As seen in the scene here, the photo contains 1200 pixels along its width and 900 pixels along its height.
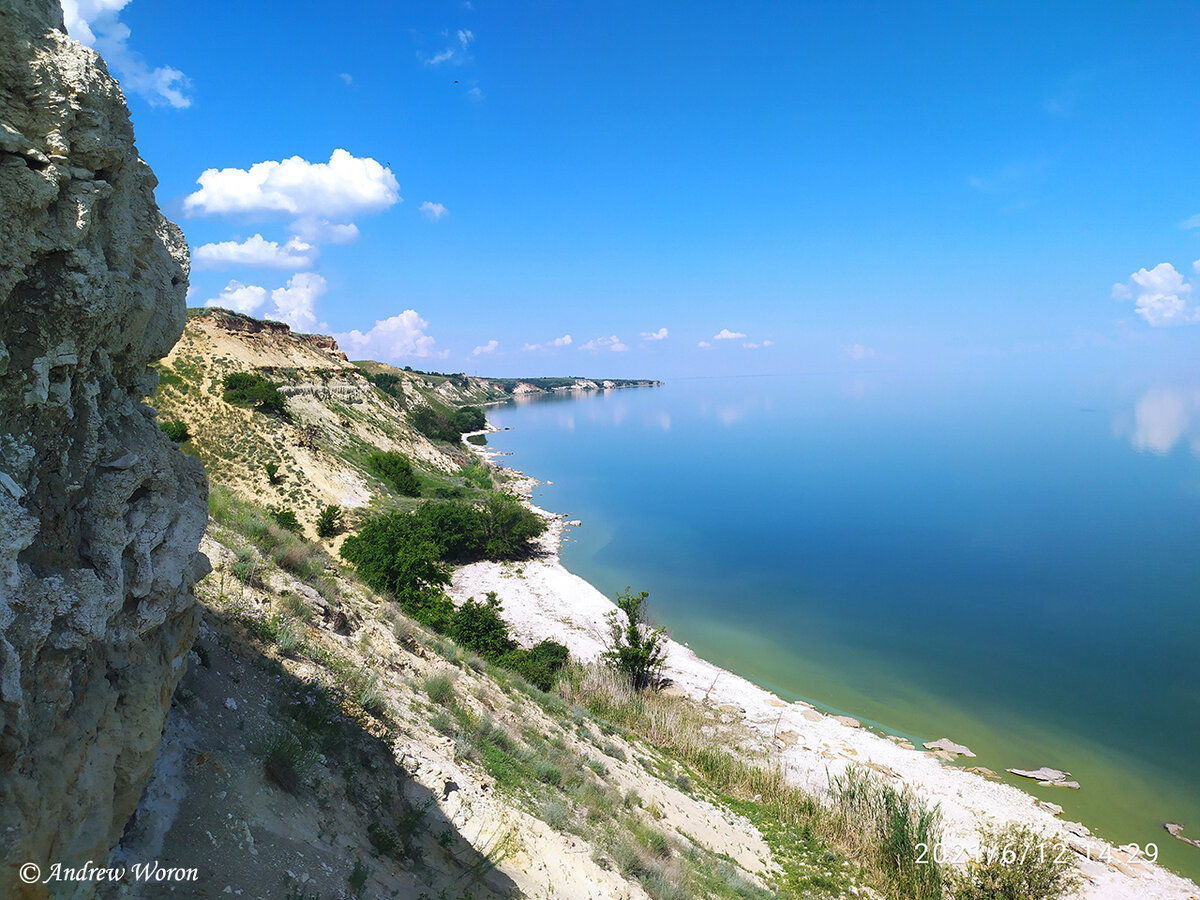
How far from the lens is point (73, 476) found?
383 cm

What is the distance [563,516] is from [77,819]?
2056 inches

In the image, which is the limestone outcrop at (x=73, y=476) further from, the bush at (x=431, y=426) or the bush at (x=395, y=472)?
the bush at (x=431, y=426)

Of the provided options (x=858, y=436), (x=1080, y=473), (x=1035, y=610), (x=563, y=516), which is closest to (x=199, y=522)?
(x=1035, y=610)


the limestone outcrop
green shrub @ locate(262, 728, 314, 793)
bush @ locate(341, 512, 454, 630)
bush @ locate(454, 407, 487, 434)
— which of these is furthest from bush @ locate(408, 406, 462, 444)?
the limestone outcrop

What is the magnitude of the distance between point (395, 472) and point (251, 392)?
408 inches

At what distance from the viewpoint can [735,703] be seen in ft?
76.0

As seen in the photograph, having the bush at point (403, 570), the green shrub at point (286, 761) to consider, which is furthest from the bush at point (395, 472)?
the green shrub at point (286, 761)

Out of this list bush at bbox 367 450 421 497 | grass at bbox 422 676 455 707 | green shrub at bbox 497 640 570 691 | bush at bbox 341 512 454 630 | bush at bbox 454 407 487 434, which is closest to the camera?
grass at bbox 422 676 455 707

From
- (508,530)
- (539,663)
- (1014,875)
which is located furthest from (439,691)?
(508,530)

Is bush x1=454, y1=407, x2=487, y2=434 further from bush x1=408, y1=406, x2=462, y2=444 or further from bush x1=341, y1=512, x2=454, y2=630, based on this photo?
bush x1=341, y1=512, x2=454, y2=630

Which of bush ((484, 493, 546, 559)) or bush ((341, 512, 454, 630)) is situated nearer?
bush ((341, 512, 454, 630))

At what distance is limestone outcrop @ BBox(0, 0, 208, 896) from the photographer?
3244 millimetres

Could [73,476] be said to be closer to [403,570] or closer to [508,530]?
[403,570]

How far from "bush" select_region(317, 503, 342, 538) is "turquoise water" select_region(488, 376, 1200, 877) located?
58.2ft
